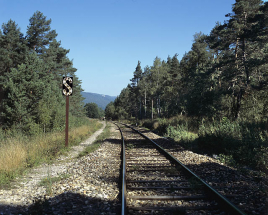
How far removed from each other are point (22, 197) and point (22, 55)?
75.6 feet

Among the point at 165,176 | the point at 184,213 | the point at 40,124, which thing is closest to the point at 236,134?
the point at 165,176

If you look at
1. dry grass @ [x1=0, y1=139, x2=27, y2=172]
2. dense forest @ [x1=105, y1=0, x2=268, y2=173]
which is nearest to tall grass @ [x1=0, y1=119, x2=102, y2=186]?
dry grass @ [x1=0, y1=139, x2=27, y2=172]

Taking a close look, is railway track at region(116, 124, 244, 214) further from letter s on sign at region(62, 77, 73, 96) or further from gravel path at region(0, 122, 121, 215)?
letter s on sign at region(62, 77, 73, 96)

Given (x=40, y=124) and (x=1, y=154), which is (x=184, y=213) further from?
(x=40, y=124)

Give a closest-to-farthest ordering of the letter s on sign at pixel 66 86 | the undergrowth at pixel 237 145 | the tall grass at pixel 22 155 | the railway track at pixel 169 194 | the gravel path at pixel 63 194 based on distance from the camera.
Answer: the railway track at pixel 169 194, the gravel path at pixel 63 194, the tall grass at pixel 22 155, the undergrowth at pixel 237 145, the letter s on sign at pixel 66 86

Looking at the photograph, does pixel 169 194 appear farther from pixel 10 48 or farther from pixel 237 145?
pixel 10 48

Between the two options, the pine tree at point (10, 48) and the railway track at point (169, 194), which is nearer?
the railway track at point (169, 194)

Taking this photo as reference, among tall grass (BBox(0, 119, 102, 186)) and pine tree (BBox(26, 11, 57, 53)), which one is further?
pine tree (BBox(26, 11, 57, 53))

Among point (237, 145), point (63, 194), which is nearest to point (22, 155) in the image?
point (63, 194)

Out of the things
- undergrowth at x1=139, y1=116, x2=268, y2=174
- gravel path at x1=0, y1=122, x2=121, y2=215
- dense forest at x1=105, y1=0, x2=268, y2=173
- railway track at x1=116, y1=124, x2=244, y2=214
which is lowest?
gravel path at x1=0, y1=122, x2=121, y2=215

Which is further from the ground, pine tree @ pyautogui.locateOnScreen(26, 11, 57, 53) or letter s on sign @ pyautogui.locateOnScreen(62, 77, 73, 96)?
pine tree @ pyautogui.locateOnScreen(26, 11, 57, 53)

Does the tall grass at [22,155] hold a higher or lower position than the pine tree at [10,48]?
lower

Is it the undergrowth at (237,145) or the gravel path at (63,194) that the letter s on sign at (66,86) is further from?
the undergrowth at (237,145)

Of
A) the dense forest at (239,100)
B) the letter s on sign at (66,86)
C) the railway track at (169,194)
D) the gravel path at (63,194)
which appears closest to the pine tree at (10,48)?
the letter s on sign at (66,86)
